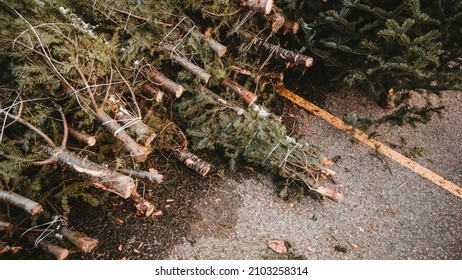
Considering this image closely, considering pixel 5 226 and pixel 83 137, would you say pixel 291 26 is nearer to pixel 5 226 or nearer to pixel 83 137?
pixel 83 137

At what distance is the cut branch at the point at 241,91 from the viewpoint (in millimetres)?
3596

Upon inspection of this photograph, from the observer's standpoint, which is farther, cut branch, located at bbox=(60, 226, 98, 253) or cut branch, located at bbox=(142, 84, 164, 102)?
Result: cut branch, located at bbox=(142, 84, 164, 102)

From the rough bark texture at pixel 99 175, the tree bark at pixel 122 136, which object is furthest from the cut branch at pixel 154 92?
the rough bark texture at pixel 99 175

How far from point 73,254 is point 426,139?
397cm

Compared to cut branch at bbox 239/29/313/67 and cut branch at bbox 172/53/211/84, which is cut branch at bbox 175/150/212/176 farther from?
cut branch at bbox 239/29/313/67

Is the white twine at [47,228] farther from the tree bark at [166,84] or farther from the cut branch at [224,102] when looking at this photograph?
the cut branch at [224,102]

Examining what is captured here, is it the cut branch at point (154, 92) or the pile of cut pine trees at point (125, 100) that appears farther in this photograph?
the cut branch at point (154, 92)

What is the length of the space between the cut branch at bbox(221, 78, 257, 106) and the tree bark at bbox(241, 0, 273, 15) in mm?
793

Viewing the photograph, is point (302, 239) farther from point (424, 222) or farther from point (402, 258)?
point (424, 222)

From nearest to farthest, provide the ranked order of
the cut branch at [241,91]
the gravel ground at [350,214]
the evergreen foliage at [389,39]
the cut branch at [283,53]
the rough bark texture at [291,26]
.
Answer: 1. the evergreen foliage at [389,39]
2. the gravel ground at [350,214]
3. the cut branch at [241,91]
4. the cut branch at [283,53]
5. the rough bark texture at [291,26]

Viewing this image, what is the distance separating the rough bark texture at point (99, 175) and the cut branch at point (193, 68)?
124 cm

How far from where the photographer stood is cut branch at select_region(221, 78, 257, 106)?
3.60 m

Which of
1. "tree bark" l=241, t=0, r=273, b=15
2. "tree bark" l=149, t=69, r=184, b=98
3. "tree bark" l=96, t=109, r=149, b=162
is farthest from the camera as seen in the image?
"tree bark" l=241, t=0, r=273, b=15

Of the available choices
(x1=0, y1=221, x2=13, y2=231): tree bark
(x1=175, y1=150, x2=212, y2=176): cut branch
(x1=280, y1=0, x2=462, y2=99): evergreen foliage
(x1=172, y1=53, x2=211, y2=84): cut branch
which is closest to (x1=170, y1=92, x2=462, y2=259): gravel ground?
(x1=175, y1=150, x2=212, y2=176): cut branch
